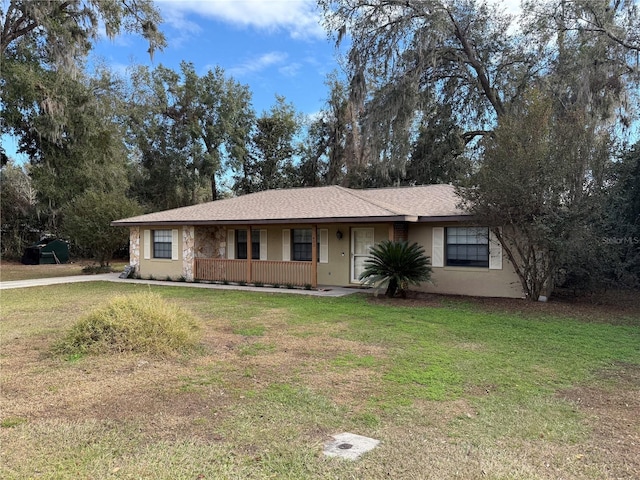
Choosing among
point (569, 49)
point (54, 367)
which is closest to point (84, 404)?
point (54, 367)

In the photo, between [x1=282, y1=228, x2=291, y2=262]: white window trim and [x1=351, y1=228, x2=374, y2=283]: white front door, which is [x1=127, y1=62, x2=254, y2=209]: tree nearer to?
[x1=282, y1=228, x2=291, y2=262]: white window trim

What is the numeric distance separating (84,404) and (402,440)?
2.94m

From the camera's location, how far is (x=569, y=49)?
14484 mm

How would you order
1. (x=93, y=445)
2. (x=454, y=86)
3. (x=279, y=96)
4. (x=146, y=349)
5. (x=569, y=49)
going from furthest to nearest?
1. (x=279, y=96)
2. (x=454, y=86)
3. (x=569, y=49)
4. (x=146, y=349)
5. (x=93, y=445)

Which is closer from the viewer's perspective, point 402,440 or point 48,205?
point 402,440

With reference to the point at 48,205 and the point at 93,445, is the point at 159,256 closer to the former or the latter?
the point at 48,205

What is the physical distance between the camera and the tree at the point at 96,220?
17.7 metres

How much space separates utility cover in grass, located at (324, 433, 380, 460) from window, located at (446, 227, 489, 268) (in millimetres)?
9028

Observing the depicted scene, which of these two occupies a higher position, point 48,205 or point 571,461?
point 48,205

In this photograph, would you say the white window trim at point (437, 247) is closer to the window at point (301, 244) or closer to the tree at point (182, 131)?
the window at point (301, 244)

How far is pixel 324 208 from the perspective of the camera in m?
13.5

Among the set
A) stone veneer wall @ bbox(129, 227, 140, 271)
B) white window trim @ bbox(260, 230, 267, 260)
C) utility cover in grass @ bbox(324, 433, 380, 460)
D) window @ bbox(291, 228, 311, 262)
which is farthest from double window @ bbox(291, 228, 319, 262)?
utility cover in grass @ bbox(324, 433, 380, 460)

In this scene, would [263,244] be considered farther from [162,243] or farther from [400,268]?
[400,268]

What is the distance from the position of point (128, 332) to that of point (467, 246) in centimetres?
895
